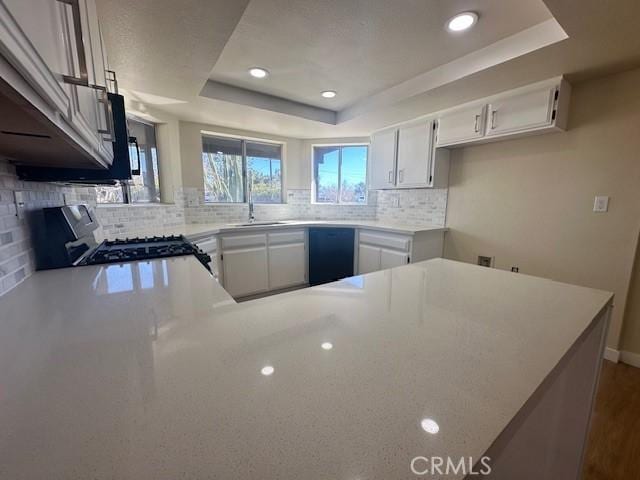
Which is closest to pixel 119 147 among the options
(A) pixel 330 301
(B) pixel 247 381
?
(A) pixel 330 301

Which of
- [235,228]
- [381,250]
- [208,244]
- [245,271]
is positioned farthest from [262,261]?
[381,250]

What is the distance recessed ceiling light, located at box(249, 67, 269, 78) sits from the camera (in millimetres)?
2154

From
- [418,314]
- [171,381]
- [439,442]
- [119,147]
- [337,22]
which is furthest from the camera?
[337,22]

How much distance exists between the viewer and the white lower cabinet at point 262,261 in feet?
9.81

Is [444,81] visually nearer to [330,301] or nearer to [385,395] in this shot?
[330,301]

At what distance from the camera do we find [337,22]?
1.60 m

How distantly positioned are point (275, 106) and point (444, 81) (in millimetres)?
1571

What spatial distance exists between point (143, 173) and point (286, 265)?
6.10 feet

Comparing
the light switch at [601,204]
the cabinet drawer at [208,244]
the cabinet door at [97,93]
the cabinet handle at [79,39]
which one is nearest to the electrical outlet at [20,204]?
the cabinet door at [97,93]

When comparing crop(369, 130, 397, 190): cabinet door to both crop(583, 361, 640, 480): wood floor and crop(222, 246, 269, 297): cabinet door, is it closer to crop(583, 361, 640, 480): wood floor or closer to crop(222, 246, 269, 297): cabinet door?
crop(222, 246, 269, 297): cabinet door

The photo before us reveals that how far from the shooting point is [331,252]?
140 inches

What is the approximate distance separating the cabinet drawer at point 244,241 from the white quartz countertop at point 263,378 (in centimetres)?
201

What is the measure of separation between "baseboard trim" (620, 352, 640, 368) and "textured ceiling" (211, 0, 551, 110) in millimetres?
2438

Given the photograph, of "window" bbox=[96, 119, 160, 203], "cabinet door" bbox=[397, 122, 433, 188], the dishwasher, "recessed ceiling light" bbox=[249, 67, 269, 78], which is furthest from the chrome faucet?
"cabinet door" bbox=[397, 122, 433, 188]
